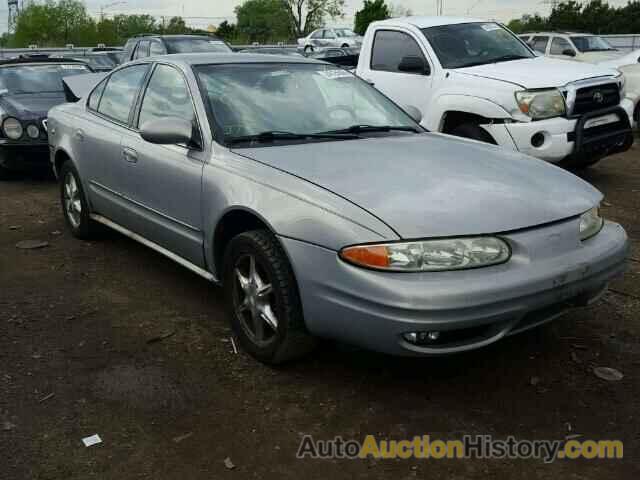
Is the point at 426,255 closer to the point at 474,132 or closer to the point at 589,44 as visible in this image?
the point at 474,132

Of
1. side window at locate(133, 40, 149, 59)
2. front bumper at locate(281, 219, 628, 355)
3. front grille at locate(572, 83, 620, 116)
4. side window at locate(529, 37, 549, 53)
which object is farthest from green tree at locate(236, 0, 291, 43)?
front bumper at locate(281, 219, 628, 355)

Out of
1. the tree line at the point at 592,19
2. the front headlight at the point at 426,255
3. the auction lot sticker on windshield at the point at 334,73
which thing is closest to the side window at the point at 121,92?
the auction lot sticker on windshield at the point at 334,73

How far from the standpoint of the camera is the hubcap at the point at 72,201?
581 centimetres

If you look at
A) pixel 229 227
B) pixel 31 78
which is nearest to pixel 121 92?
pixel 229 227

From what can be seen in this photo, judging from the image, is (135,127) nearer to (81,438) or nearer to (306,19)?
(81,438)

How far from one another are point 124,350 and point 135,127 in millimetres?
1614

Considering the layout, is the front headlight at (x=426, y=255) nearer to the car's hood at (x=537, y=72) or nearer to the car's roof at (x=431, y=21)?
the car's hood at (x=537, y=72)

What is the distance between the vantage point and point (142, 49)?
1416 cm

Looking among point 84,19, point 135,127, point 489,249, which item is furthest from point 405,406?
point 84,19

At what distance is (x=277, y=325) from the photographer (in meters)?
3.44

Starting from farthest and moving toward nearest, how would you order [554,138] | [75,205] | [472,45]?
[472,45], [554,138], [75,205]

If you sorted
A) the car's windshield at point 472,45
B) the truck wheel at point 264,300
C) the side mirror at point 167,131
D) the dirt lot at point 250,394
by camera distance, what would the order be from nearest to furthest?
the dirt lot at point 250,394 → the truck wheel at point 264,300 → the side mirror at point 167,131 → the car's windshield at point 472,45

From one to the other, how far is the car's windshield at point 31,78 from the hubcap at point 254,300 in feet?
21.5

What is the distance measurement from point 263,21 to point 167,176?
87.8 meters
